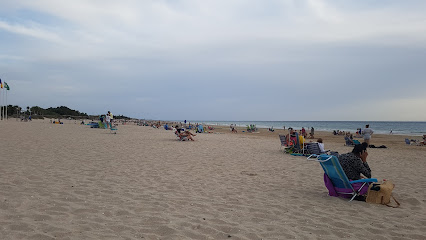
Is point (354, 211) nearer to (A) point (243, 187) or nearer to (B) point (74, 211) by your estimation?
(A) point (243, 187)

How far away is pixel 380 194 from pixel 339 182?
0.64m

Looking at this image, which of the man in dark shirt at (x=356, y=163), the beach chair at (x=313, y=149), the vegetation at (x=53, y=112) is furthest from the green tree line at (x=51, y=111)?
the man in dark shirt at (x=356, y=163)

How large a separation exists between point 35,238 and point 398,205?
16.9 ft

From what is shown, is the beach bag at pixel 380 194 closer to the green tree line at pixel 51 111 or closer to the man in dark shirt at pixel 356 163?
the man in dark shirt at pixel 356 163

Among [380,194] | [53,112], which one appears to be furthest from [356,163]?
[53,112]

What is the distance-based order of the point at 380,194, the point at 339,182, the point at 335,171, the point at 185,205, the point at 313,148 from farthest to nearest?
1. the point at 313,148
2. the point at 339,182
3. the point at 335,171
4. the point at 380,194
5. the point at 185,205

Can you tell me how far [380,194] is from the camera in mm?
4855

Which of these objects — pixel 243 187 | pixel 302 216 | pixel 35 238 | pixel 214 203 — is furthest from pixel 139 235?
pixel 243 187

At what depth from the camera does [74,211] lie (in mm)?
4035

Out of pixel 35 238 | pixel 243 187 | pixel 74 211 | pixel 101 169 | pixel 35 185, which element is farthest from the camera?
pixel 101 169

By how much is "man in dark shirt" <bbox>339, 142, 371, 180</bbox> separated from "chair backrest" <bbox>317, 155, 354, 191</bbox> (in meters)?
0.31

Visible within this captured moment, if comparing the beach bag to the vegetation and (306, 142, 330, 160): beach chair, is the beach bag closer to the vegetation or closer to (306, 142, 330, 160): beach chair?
(306, 142, 330, 160): beach chair

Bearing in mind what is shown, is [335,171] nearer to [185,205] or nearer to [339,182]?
[339,182]

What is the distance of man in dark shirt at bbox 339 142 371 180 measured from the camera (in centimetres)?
527
